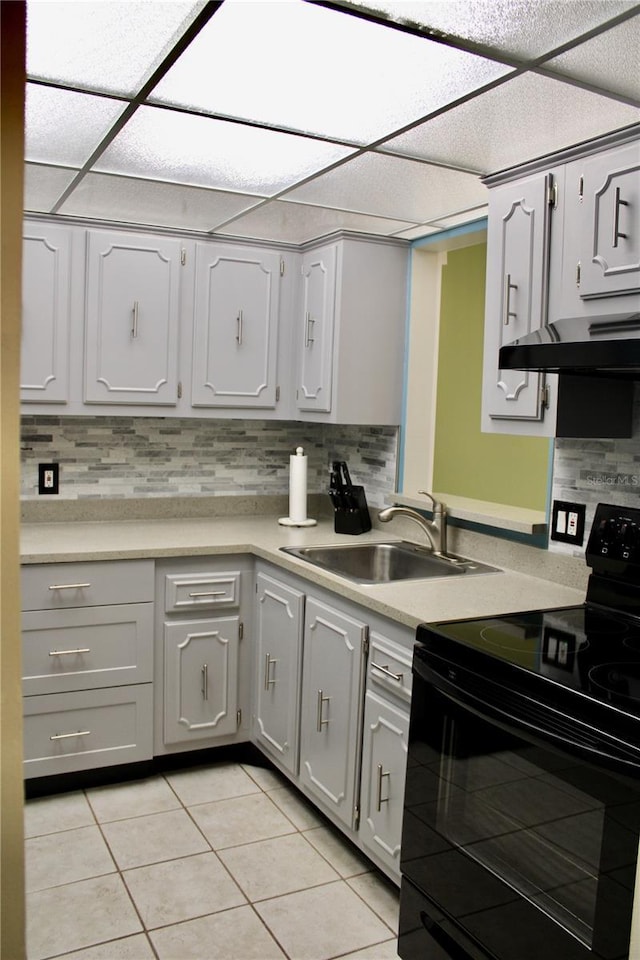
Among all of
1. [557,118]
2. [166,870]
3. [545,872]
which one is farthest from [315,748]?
[557,118]

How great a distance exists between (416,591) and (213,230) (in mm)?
1736

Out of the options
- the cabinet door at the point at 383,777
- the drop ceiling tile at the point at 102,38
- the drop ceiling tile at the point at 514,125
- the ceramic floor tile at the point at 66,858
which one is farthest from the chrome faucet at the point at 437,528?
the drop ceiling tile at the point at 102,38

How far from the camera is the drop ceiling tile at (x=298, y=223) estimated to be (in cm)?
283

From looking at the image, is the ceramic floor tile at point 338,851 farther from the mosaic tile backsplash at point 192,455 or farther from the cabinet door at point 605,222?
the cabinet door at point 605,222

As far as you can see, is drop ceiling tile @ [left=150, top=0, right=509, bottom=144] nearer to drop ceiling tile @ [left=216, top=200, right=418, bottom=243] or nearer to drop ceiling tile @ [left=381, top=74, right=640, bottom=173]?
drop ceiling tile @ [left=381, top=74, right=640, bottom=173]

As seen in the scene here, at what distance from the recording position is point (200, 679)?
121 inches

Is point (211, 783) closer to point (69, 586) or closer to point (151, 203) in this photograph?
point (69, 586)

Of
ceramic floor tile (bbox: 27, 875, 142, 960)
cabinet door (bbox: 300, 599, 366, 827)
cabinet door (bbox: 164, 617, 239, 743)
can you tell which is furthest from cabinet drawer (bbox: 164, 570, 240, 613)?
ceramic floor tile (bbox: 27, 875, 142, 960)

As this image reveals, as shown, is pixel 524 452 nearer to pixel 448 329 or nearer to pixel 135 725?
pixel 448 329

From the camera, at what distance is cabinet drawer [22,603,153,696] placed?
2799 mm

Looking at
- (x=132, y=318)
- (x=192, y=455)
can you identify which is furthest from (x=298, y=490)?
(x=132, y=318)

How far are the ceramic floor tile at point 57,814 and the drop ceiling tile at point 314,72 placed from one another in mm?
2228

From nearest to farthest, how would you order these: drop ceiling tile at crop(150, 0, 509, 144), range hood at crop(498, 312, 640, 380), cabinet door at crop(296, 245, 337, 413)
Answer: drop ceiling tile at crop(150, 0, 509, 144) → range hood at crop(498, 312, 640, 380) → cabinet door at crop(296, 245, 337, 413)

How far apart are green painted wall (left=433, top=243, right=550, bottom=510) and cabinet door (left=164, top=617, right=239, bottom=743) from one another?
1.35 m
